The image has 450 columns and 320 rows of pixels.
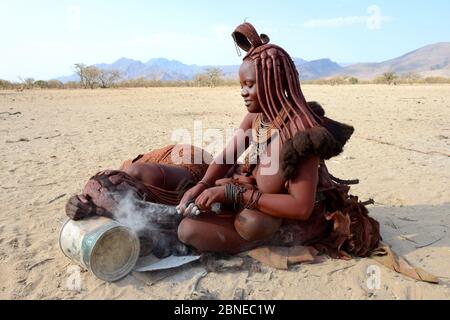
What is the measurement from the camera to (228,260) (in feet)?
10.7

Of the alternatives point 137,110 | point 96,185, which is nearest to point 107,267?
point 96,185

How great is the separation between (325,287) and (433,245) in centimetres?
118

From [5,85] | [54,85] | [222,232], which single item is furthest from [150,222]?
[54,85]

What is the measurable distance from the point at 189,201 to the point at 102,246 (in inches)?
25.2

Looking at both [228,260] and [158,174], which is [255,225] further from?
[158,174]

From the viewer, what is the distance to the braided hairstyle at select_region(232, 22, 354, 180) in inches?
109

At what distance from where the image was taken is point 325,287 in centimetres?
298

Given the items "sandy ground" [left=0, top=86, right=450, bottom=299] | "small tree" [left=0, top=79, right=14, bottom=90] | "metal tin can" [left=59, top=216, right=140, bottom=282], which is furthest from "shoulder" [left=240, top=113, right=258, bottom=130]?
"small tree" [left=0, top=79, right=14, bottom=90]

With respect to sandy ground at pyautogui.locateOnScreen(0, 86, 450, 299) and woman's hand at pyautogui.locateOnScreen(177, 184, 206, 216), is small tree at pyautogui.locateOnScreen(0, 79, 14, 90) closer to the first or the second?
sandy ground at pyautogui.locateOnScreen(0, 86, 450, 299)

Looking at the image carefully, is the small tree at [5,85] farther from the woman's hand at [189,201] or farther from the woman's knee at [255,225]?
the woman's knee at [255,225]

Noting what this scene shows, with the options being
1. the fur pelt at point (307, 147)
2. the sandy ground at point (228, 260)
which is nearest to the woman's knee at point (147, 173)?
the sandy ground at point (228, 260)

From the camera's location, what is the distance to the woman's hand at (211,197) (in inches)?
118

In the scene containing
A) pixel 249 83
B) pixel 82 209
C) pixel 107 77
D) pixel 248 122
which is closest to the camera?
pixel 249 83

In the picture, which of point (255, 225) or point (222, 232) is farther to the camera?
point (222, 232)
